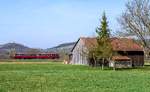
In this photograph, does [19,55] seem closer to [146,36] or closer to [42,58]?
[42,58]

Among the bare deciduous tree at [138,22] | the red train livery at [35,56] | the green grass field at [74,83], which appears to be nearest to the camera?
the green grass field at [74,83]

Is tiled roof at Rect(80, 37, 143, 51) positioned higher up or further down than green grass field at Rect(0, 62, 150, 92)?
higher up

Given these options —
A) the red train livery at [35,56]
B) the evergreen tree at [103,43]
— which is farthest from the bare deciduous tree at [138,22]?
the red train livery at [35,56]

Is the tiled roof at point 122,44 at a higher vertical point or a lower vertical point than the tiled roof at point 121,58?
higher

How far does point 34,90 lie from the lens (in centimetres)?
2425

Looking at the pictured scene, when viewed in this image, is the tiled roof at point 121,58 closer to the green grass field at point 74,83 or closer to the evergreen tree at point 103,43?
the evergreen tree at point 103,43

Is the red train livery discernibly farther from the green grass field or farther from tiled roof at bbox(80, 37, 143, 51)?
the green grass field

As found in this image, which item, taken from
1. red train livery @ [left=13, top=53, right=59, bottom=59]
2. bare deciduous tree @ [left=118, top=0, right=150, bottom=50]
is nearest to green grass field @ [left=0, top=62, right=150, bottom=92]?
bare deciduous tree @ [left=118, top=0, right=150, bottom=50]

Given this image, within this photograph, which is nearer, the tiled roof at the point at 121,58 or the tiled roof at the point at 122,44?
the tiled roof at the point at 121,58

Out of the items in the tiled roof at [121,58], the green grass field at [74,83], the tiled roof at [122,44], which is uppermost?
the tiled roof at [122,44]

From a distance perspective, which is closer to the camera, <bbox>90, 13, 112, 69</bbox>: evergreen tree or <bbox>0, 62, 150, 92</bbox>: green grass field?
<bbox>0, 62, 150, 92</bbox>: green grass field

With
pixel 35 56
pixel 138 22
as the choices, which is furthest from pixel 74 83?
pixel 35 56

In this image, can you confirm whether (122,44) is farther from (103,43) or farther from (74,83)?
(74,83)

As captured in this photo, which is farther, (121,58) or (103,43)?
(121,58)
